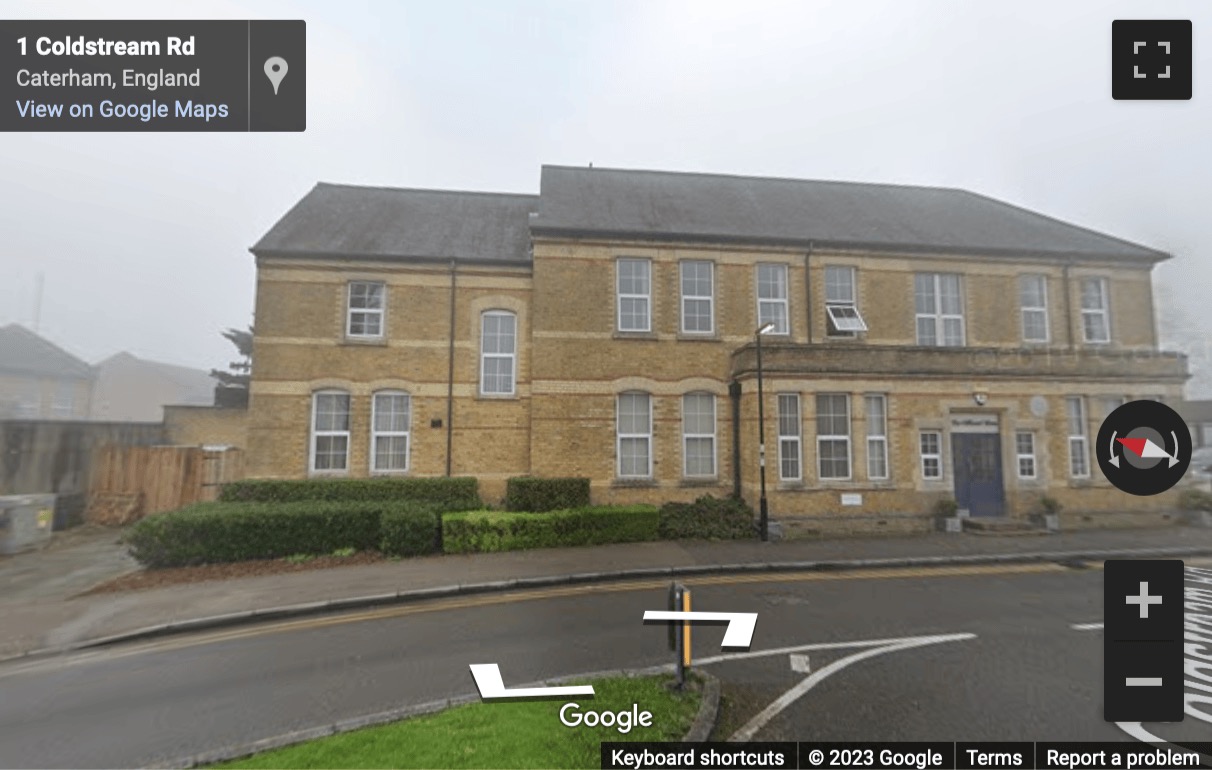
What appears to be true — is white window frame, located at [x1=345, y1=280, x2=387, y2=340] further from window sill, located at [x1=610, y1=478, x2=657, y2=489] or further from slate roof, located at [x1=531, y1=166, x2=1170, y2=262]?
window sill, located at [x1=610, y1=478, x2=657, y2=489]

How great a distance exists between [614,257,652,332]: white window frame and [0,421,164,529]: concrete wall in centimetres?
1489

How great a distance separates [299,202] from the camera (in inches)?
631

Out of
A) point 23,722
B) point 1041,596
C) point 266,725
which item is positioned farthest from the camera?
point 1041,596

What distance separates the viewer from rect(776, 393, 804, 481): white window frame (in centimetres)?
1221

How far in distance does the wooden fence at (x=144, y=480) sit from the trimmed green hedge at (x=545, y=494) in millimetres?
10017

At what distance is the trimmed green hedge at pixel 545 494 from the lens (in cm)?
1209

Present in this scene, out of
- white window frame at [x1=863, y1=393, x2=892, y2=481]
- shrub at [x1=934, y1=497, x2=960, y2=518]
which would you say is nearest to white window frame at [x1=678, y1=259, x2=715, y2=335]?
white window frame at [x1=863, y1=393, x2=892, y2=481]

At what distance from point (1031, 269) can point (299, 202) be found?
21.3 metres

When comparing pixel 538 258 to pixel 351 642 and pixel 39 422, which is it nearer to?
pixel 351 642

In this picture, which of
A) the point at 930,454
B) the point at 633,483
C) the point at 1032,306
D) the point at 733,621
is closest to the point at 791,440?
the point at 930,454

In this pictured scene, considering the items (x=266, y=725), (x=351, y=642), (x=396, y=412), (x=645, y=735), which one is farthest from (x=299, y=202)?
(x=645, y=735)

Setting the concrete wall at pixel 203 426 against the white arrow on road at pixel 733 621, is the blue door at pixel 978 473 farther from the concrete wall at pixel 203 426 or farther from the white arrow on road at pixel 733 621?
the concrete wall at pixel 203 426

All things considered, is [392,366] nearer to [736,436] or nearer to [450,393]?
[450,393]

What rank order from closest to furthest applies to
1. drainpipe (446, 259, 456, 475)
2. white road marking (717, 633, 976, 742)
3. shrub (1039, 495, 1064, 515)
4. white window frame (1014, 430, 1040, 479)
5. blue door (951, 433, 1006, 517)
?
white road marking (717, 633, 976, 742), shrub (1039, 495, 1064, 515), white window frame (1014, 430, 1040, 479), blue door (951, 433, 1006, 517), drainpipe (446, 259, 456, 475)
